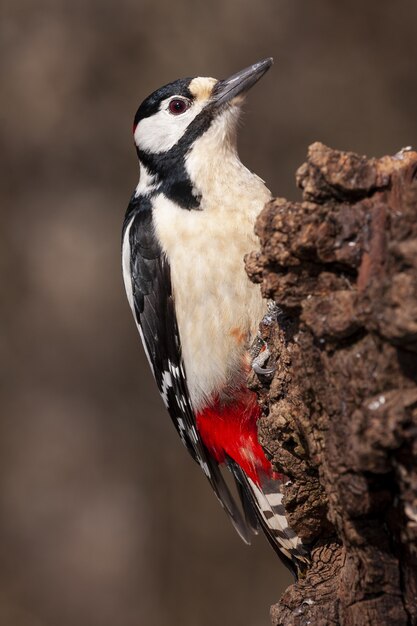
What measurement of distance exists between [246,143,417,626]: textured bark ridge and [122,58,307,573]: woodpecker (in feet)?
2.88

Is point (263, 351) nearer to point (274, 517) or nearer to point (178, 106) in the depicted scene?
point (274, 517)

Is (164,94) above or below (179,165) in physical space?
above

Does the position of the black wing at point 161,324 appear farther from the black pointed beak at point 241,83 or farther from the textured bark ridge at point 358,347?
the textured bark ridge at point 358,347

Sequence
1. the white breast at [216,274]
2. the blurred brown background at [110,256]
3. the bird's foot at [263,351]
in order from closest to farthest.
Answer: the bird's foot at [263,351], the white breast at [216,274], the blurred brown background at [110,256]

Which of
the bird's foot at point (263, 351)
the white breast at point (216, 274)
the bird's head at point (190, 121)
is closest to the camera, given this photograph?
the bird's foot at point (263, 351)

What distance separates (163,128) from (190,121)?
13 centimetres

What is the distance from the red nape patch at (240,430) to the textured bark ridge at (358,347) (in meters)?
1.09

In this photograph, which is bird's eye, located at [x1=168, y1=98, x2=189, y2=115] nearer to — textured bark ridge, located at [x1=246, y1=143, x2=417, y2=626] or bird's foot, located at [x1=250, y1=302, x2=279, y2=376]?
bird's foot, located at [x1=250, y1=302, x2=279, y2=376]

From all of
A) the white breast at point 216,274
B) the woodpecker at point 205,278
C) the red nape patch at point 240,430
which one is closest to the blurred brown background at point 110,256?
the woodpecker at point 205,278

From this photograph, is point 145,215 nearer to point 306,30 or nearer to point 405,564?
point 405,564

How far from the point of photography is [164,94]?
3.41m

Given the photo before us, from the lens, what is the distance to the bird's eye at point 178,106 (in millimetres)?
3346

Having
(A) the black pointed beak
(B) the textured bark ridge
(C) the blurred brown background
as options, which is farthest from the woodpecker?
(C) the blurred brown background

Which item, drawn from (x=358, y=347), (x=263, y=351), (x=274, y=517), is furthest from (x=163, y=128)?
(x=358, y=347)
